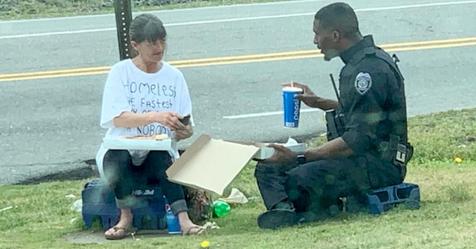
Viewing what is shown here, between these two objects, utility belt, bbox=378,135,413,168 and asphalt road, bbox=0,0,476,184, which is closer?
utility belt, bbox=378,135,413,168

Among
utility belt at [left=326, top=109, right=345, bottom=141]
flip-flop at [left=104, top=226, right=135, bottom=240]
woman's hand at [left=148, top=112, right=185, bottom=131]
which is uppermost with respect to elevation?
woman's hand at [left=148, top=112, right=185, bottom=131]

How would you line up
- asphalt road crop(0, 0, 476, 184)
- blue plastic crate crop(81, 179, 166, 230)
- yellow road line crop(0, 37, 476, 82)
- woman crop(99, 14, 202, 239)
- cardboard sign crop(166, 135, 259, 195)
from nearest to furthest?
cardboard sign crop(166, 135, 259, 195)
woman crop(99, 14, 202, 239)
blue plastic crate crop(81, 179, 166, 230)
asphalt road crop(0, 0, 476, 184)
yellow road line crop(0, 37, 476, 82)

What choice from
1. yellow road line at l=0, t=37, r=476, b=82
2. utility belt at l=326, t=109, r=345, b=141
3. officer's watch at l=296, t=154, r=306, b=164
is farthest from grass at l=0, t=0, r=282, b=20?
officer's watch at l=296, t=154, r=306, b=164

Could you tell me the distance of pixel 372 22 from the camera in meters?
15.0

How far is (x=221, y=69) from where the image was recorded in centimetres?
1273

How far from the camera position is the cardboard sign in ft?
18.2

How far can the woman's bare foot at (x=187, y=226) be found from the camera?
581 cm

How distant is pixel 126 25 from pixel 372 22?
8276mm

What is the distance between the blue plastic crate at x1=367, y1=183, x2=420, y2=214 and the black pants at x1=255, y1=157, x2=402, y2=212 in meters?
0.04

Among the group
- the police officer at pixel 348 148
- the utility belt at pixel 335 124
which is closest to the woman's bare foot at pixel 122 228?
the police officer at pixel 348 148

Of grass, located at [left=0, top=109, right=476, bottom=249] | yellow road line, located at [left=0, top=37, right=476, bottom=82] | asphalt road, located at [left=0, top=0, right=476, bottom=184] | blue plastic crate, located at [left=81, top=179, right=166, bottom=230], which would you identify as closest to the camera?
grass, located at [left=0, top=109, right=476, bottom=249]

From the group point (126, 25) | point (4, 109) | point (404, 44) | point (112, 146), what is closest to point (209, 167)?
point (112, 146)

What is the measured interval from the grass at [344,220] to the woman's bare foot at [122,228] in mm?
163

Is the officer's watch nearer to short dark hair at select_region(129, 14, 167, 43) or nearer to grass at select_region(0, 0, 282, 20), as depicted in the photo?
short dark hair at select_region(129, 14, 167, 43)
